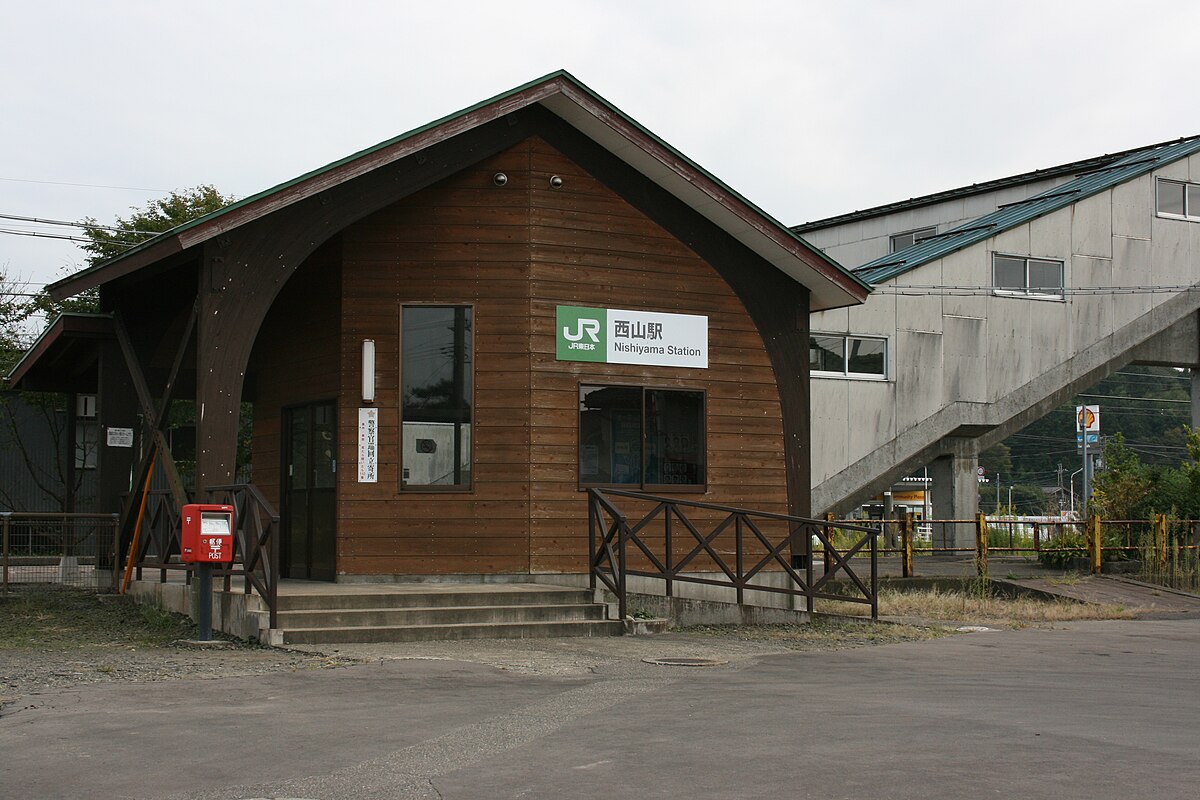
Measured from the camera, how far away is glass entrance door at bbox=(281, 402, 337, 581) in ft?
48.3

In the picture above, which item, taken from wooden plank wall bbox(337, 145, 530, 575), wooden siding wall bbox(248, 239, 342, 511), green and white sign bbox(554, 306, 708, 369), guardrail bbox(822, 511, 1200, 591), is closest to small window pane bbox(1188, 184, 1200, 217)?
guardrail bbox(822, 511, 1200, 591)

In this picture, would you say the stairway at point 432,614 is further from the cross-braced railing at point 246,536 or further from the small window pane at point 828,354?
the small window pane at point 828,354

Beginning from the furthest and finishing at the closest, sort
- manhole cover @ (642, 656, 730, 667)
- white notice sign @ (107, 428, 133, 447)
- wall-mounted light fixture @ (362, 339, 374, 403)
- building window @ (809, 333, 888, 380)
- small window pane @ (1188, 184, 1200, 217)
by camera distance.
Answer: small window pane @ (1188, 184, 1200, 217), building window @ (809, 333, 888, 380), white notice sign @ (107, 428, 133, 447), wall-mounted light fixture @ (362, 339, 374, 403), manhole cover @ (642, 656, 730, 667)

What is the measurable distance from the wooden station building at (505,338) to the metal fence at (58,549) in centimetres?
178

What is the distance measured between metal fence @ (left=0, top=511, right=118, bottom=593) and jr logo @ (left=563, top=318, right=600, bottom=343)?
6351 mm

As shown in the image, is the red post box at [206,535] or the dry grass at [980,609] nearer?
the red post box at [206,535]

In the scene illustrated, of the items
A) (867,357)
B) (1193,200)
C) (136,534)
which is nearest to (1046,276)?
(1193,200)

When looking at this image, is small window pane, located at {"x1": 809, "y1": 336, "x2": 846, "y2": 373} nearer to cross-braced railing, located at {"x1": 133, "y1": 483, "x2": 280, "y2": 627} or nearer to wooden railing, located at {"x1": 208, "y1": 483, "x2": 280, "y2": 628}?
cross-braced railing, located at {"x1": 133, "y1": 483, "x2": 280, "y2": 627}

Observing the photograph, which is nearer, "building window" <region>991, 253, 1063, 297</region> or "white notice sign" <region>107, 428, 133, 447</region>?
"white notice sign" <region>107, 428, 133, 447</region>

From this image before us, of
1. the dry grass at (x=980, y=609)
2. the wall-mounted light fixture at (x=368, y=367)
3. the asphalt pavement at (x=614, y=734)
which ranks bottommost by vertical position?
the dry grass at (x=980, y=609)

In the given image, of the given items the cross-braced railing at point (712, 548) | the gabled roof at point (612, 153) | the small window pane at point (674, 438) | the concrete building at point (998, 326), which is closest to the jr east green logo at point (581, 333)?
the small window pane at point (674, 438)

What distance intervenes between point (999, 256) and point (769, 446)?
14.5 meters

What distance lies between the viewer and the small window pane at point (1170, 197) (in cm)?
3050

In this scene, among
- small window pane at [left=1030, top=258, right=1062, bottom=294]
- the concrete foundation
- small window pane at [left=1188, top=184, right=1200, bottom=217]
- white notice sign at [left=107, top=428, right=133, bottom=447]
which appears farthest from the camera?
small window pane at [left=1188, top=184, right=1200, bottom=217]
